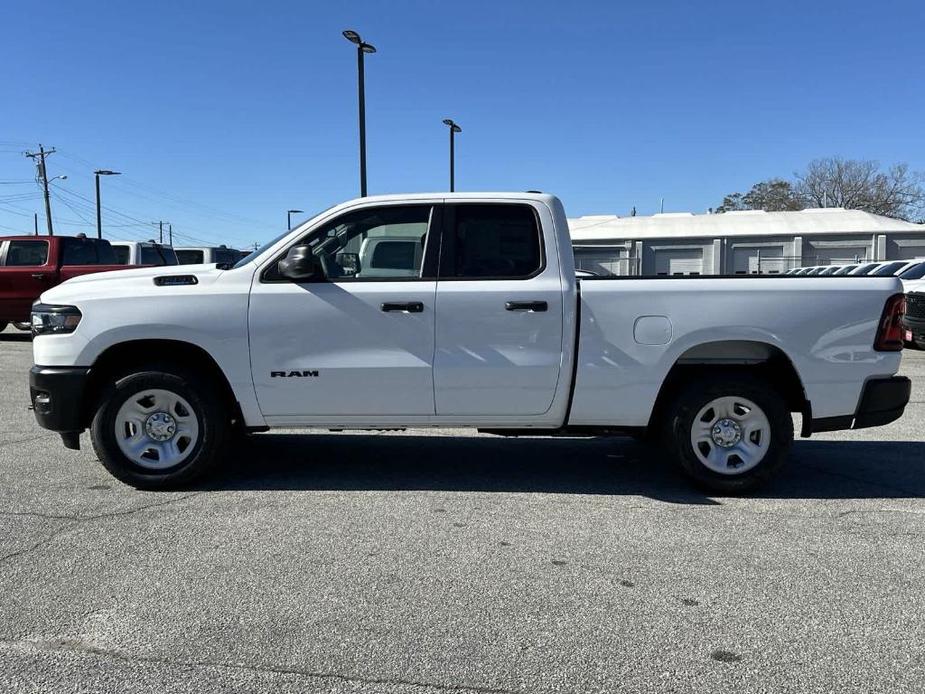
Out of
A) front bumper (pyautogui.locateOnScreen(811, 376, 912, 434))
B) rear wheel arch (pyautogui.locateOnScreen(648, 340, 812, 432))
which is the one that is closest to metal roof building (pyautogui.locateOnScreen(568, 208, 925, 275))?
rear wheel arch (pyautogui.locateOnScreen(648, 340, 812, 432))

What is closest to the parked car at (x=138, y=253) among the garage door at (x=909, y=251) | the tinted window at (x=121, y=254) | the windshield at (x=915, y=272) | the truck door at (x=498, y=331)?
the tinted window at (x=121, y=254)

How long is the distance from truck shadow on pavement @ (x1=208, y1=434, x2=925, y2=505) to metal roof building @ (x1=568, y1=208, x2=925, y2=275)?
131 feet

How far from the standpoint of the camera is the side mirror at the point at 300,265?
16.6 feet

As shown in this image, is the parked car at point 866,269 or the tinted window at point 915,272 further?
the parked car at point 866,269

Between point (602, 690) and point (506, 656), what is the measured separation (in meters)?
0.41

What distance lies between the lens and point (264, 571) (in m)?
3.94

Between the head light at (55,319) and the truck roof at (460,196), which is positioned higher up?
the truck roof at (460,196)

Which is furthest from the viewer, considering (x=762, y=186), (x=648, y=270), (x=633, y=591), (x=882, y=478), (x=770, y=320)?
(x=762, y=186)

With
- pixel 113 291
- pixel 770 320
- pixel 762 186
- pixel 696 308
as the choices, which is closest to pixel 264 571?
pixel 113 291

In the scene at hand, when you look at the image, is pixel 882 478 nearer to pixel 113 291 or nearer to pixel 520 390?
pixel 520 390

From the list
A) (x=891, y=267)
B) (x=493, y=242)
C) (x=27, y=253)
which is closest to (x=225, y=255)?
(x=27, y=253)

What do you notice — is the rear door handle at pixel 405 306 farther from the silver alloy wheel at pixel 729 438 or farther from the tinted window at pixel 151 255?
the tinted window at pixel 151 255

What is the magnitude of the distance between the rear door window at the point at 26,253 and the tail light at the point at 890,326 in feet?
49.2

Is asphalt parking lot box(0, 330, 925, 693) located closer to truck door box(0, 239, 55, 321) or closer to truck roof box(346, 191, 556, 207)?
truck roof box(346, 191, 556, 207)
